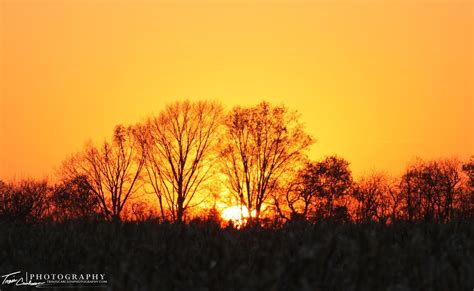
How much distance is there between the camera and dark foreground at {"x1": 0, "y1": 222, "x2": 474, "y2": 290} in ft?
13.3

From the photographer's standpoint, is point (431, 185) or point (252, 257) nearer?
point (252, 257)

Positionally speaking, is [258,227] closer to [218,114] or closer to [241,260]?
[241,260]

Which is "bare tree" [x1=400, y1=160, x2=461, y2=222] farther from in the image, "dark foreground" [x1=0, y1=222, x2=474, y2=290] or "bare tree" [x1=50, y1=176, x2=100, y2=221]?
"dark foreground" [x1=0, y1=222, x2=474, y2=290]

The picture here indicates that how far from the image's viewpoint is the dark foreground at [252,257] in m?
4.05

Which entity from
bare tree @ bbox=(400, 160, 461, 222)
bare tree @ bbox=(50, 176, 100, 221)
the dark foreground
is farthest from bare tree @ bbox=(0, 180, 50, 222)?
the dark foreground

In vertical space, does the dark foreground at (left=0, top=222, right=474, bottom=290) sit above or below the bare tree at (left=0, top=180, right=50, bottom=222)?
below

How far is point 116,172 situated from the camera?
61.9 m

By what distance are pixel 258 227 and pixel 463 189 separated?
206 feet

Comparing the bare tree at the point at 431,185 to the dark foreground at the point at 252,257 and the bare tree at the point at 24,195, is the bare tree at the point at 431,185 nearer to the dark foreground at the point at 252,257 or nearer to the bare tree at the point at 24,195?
the bare tree at the point at 24,195

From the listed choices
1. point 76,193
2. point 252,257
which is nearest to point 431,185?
point 76,193

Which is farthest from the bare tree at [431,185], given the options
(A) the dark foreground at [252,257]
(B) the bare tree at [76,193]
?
(A) the dark foreground at [252,257]

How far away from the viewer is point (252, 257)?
4652 millimetres

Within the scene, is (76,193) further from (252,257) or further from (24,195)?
(252,257)

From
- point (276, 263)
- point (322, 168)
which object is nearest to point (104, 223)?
point (276, 263)
